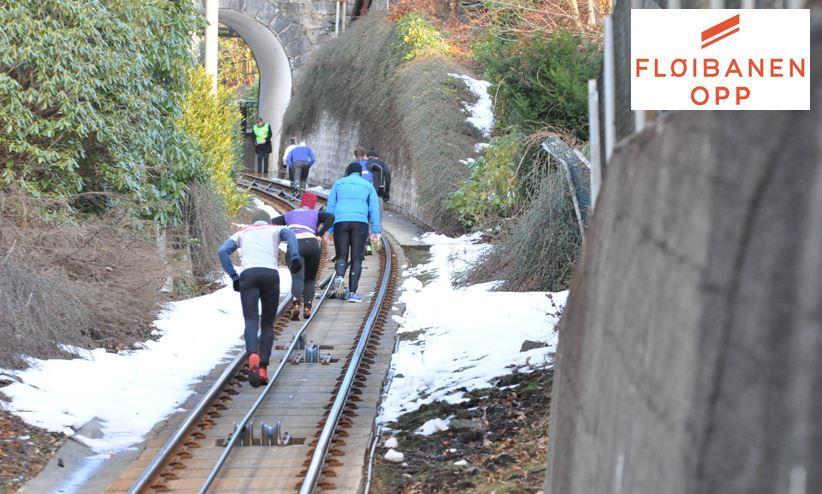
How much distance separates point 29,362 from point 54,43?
15.7ft

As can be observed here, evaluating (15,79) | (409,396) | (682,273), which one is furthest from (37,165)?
(682,273)

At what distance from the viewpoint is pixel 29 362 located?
32.0 feet

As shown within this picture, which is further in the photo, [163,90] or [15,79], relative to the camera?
[163,90]

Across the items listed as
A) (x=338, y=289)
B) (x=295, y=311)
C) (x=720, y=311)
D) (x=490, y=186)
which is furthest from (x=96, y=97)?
(x=720, y=311)

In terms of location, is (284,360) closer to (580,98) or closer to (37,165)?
(37,165)

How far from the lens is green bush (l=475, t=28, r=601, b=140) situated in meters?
19.5

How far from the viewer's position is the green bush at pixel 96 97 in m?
12.9

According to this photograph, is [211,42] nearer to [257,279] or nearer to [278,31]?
[257,279]

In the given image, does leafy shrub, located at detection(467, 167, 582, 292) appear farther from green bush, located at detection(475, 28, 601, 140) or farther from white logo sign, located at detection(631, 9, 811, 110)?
white logo sign, located at detection(631, 9, 811, 110)

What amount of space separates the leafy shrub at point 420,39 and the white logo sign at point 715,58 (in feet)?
78.6

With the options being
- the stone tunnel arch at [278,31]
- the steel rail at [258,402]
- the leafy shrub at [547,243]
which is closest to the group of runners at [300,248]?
the steel rail at [258,402]

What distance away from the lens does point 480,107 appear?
85.0 feet

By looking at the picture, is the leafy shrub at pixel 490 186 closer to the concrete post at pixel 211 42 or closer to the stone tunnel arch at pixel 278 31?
the concrete post at pixel 211 42

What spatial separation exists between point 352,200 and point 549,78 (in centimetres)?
756
